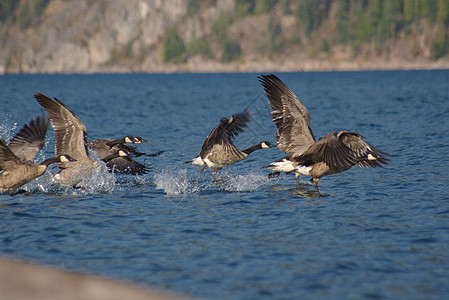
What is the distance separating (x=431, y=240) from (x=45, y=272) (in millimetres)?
6264

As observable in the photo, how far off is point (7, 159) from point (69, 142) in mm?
2030

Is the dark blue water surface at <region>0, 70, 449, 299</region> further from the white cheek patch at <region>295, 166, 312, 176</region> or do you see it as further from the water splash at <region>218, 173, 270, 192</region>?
the white cheek patch at <region>295, 166, 312, 176</region>

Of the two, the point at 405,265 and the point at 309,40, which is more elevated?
the point at 309,40

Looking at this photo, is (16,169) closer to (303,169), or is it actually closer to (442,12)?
(303,169)

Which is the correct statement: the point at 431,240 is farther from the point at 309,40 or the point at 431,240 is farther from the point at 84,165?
the point at 309,40

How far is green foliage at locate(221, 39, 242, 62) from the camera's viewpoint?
182 meters

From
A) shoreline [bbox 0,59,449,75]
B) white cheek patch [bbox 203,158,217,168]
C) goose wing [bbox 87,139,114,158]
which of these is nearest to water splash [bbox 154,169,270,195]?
white cheek patch [bbox 203,158,217,168]

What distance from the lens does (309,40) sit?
17962cm

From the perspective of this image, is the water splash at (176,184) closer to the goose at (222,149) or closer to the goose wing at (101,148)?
the goose at (222,149)

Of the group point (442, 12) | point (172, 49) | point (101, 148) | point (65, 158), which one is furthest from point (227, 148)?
point (172, 49)

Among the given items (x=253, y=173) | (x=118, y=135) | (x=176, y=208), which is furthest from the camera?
(x=118, y=135)

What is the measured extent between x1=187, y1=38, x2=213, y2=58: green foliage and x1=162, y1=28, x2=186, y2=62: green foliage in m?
3.11

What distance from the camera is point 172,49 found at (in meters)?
191

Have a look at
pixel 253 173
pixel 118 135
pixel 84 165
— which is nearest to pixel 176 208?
pixel 84 165
